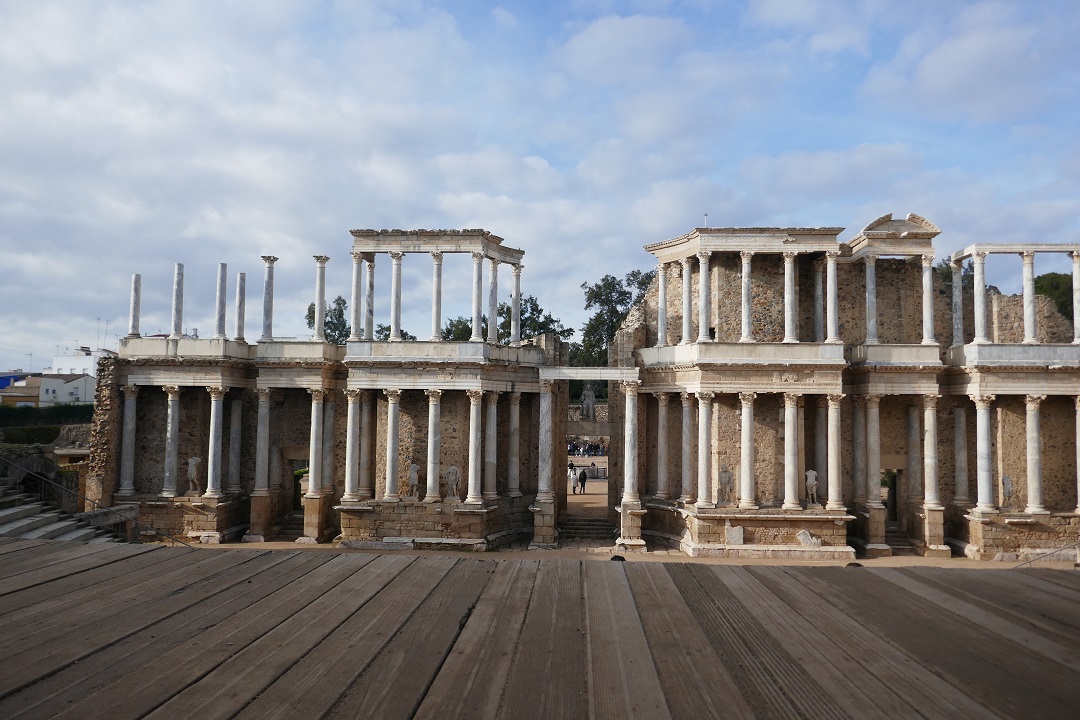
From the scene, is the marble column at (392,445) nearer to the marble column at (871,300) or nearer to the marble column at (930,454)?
the marble column at (871,300)

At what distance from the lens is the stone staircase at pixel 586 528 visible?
2480 cm

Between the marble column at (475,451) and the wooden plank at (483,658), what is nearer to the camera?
the wooden plank at (483,658)

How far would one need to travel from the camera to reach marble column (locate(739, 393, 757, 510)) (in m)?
21.9

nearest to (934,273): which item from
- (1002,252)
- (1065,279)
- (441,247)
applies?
(1002,252)

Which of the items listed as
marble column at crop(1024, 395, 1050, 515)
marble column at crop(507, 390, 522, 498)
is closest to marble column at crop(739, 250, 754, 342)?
marble column at crop(507, 390, 522, 498)

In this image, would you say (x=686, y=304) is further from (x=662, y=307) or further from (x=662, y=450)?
(x=662, y=450)

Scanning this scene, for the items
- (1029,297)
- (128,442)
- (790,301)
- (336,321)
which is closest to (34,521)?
(128,442)

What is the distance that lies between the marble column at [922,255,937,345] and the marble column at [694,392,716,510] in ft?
27.7

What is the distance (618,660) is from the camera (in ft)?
9.59

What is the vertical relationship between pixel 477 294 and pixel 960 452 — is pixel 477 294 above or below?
above

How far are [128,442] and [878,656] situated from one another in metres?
27.6

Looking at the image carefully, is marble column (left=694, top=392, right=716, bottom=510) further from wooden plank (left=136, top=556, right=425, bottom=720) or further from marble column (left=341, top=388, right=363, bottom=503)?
wooden plank (left=136, top=556, right=425, bottom=720)

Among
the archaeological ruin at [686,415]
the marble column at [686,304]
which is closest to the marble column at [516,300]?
the archaeological ruin at [686,415]

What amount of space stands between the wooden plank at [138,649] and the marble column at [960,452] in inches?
1022
